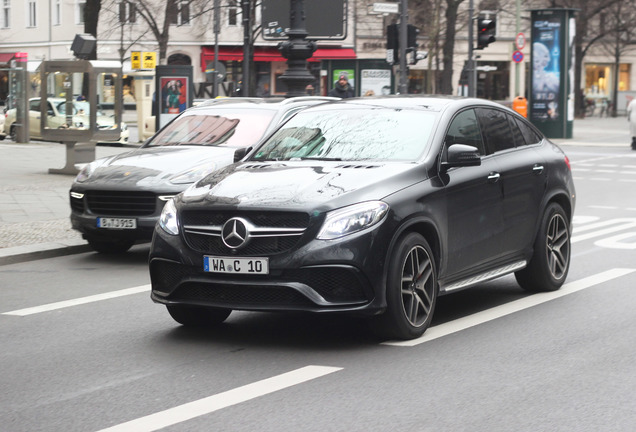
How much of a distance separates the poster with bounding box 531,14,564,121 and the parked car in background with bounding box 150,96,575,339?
30.3 meters

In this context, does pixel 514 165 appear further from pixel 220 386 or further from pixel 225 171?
pixel 220 386

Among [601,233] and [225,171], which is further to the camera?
[601,233]

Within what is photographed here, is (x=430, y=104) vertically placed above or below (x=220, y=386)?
above

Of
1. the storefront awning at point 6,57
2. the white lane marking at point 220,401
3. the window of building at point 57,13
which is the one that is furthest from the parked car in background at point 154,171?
the storefront awning at point 6,57

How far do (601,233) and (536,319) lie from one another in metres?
5.58

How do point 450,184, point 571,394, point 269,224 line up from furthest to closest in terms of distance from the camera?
1. point 450,184
2. point 269,224
3. point 571,394

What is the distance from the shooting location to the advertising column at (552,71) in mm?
38250

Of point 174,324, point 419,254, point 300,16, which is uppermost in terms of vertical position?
point 300,16

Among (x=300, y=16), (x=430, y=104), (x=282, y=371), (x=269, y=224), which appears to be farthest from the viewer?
(x=300, y=16)

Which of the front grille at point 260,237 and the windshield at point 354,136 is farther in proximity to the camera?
the windshield at point 354,136

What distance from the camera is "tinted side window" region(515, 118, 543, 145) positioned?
30.5 feet

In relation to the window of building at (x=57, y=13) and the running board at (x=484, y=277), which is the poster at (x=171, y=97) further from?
the window of building at (x=57, y=13)

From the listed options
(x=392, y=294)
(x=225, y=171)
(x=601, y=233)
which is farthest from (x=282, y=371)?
(x=601, y=233)

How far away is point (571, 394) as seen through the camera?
5.78 metres
